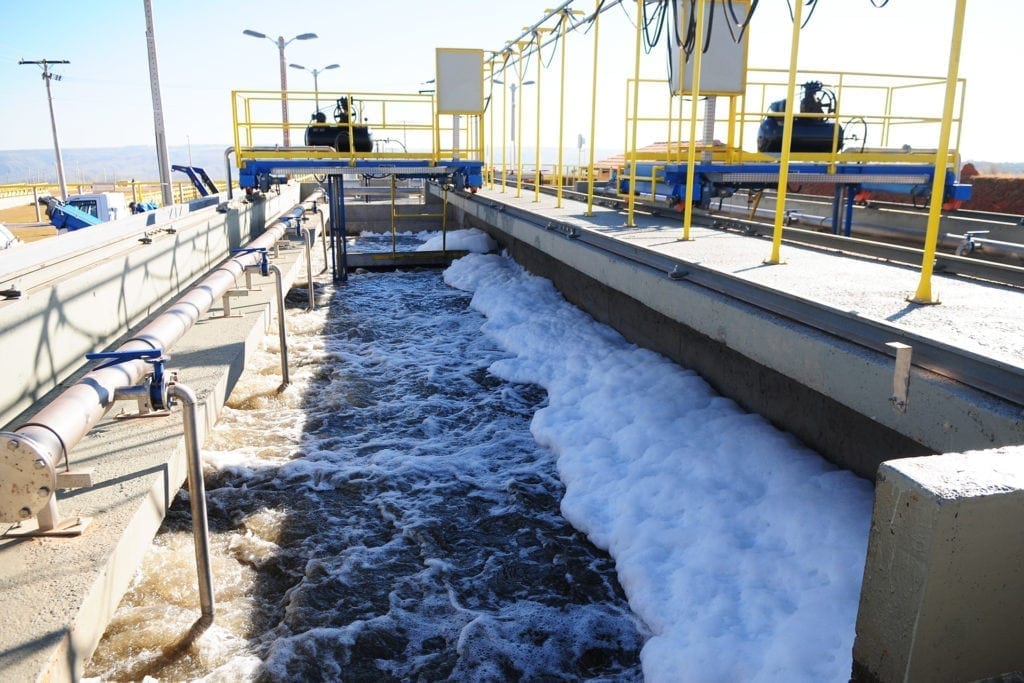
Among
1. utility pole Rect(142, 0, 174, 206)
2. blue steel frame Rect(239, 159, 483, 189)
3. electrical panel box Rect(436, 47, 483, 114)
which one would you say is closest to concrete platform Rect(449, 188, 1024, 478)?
blue steel frame Rect(239, 159, 483, 189)

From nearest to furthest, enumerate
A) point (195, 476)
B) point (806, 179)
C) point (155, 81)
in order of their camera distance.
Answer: point (195, 476)
point (806, 179)
point (155, 81)

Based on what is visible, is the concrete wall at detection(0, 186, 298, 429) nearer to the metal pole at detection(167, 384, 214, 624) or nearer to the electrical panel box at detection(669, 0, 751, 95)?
the metal pole at detection(167, 384, 214, 624)

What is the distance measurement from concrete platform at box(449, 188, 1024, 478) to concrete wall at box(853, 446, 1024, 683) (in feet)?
1.67

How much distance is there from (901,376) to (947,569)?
1029mm

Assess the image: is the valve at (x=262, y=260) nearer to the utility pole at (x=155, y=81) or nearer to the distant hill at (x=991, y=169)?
the utility pole at (x=155, y=81)

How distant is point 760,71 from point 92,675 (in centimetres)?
848

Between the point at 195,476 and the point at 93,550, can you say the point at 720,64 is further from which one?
the point at 93,550

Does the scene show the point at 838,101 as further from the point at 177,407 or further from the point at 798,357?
the point at 177,407

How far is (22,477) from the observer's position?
2.30 m

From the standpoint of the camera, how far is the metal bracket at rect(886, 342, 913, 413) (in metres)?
2.69

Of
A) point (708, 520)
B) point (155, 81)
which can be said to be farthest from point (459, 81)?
point (708, 520)

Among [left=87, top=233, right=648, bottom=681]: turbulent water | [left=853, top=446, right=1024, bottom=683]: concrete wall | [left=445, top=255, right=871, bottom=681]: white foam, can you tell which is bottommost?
[left=87, top=233, right=648, bottom=681]: turbulent water

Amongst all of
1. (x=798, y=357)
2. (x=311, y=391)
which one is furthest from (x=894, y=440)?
(x=311, y=391)

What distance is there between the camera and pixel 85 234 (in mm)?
6762
